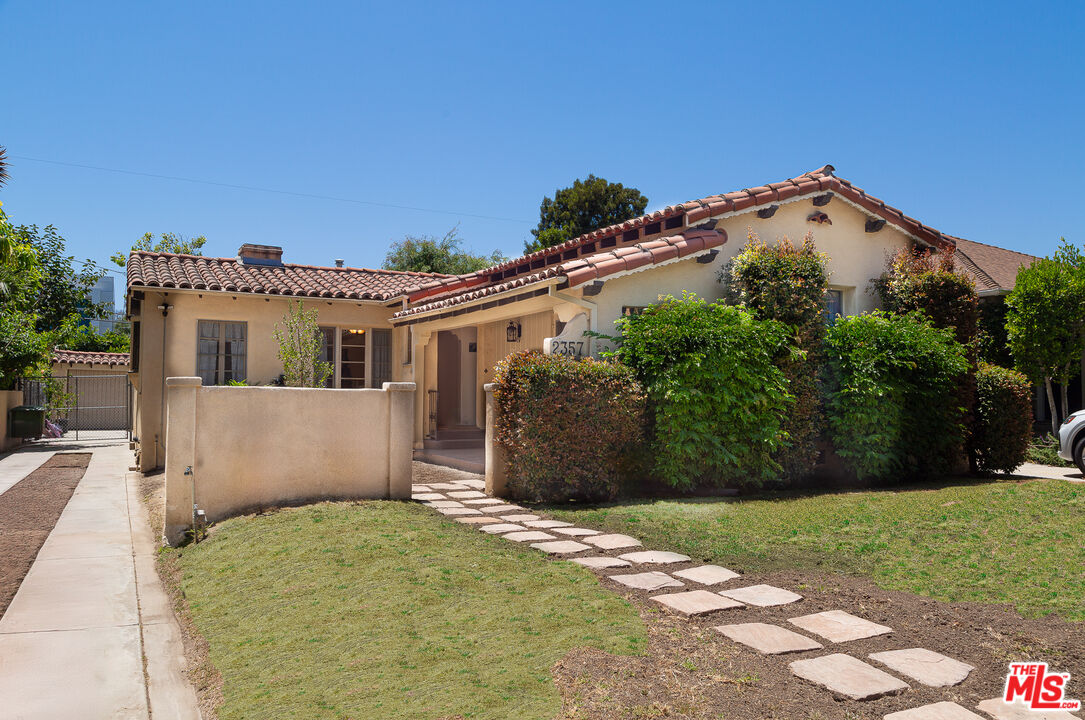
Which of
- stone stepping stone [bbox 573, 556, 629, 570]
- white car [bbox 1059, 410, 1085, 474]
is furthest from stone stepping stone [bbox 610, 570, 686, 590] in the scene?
white car [bbox 1059, 410, 1085, 474]

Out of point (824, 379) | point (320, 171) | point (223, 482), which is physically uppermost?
point (320, 171)

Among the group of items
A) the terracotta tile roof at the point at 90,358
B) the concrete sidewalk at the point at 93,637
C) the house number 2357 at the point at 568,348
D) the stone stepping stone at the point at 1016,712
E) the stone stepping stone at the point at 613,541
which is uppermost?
the terracotta tile roof at the point at 90,358

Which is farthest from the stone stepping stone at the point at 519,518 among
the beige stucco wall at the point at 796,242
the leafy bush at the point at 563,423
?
the beige stucco wall at the point at 796,242

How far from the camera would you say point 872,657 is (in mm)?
3824

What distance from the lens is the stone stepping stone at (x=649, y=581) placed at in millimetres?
5211

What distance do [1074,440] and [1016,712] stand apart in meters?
10.4

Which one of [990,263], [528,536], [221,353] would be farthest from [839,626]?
[990,263]

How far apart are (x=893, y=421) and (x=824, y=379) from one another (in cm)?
115

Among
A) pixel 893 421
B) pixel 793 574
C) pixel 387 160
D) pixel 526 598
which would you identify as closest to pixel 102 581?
pixel 526 598

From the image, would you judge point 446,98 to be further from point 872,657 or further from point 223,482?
point 872,657

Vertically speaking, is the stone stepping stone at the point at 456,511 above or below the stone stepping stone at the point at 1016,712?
below

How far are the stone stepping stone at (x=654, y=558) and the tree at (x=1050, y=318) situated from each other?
13102 millimetres

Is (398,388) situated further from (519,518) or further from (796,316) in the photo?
(796,316)

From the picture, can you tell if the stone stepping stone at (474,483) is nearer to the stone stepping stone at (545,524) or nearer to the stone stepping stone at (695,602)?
the stone stepping stone at (545,524)
